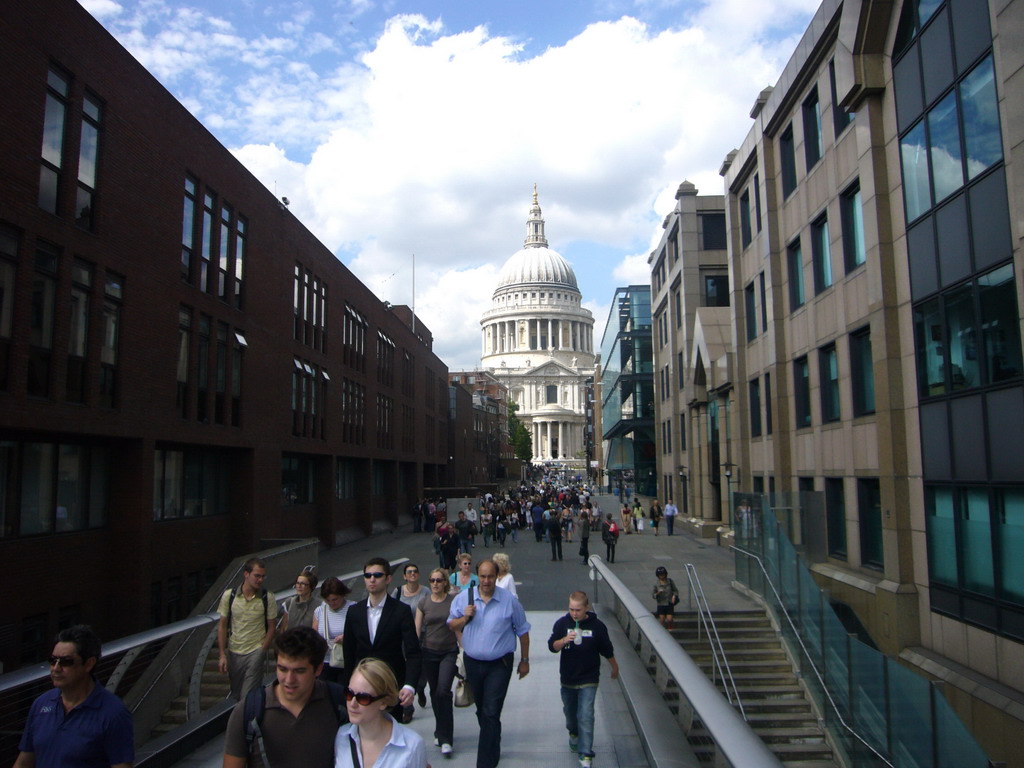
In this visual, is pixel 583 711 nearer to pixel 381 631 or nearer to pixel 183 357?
pixel 381 631

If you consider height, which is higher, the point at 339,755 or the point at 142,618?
the point at 339,755

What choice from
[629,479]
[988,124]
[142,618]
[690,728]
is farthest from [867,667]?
[629,479]

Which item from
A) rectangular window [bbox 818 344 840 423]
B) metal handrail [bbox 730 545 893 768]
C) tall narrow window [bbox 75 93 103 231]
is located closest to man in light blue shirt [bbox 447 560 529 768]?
metal handrail [bbox 730 545 893 768]

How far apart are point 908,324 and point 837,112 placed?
5774mm

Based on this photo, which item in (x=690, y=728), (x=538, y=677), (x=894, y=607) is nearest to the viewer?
(x=690, y=728)

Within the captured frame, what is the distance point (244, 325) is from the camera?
22328mm

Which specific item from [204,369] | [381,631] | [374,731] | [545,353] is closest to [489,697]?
[381,631]

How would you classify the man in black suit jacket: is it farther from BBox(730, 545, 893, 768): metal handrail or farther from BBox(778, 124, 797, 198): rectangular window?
BBox(778, 124, 797, 198): rectangular window

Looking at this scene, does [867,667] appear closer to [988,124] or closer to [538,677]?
[538,677]

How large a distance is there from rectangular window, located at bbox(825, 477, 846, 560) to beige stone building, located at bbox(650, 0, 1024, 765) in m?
0.06

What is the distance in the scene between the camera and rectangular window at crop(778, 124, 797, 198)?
2203 cm

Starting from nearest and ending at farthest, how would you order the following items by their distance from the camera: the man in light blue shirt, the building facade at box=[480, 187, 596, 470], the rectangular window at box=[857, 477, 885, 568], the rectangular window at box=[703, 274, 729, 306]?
the man in light blue shirt < the rectangular window at box=[857, 477, 885, 568] < the rectangular window at box=[703, 274, 729, 306] < the building facade at box=[480, 187, 596, 470]

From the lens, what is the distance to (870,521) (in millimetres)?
17047

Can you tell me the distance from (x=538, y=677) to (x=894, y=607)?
24.2 ft
